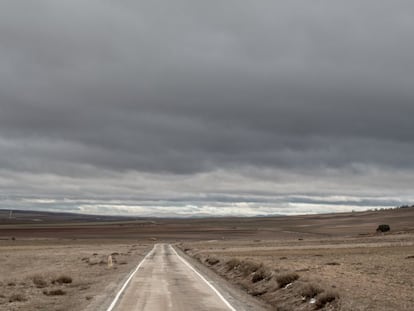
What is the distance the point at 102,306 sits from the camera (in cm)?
1869

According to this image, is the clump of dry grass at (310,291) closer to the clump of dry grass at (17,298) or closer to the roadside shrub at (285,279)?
the roadside shrub at (285,279)

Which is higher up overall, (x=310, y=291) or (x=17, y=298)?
(x=310, y=291)

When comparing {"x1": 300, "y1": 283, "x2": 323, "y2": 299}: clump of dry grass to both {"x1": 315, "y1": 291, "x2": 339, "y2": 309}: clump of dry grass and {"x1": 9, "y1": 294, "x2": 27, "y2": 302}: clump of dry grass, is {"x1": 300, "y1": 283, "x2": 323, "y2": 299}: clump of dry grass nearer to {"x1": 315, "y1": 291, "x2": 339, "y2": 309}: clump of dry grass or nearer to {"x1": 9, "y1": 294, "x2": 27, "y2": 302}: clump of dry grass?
{"x1": 315, "y1": 291, "x2": 339, "y2": 309}: clump of dry grass

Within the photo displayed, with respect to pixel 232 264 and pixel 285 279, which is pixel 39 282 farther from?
pixel 232 264

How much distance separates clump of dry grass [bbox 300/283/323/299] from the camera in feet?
66.8

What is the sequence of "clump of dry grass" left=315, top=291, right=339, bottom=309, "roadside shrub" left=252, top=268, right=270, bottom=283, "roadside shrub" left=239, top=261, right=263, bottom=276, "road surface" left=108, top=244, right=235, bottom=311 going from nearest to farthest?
"road surface" left=108, top=244, right=235, bottom=311 < "clump of dry grass" left=315, top=291, right=339, bottom=309 < "roadside shrub" left=252, top=268, right=270, bottom=283 < "roadside shrub" left=239, top=261, right=263, bottom=276

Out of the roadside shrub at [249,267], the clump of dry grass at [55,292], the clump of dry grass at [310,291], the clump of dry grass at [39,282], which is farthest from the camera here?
the roadside shrub at [249,267]

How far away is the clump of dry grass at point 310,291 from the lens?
2036 centimetres

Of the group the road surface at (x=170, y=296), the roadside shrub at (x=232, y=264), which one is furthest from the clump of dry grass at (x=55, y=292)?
the roadside shrub at (x=232, y=264)

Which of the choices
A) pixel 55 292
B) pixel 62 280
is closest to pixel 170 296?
pixel 55 292

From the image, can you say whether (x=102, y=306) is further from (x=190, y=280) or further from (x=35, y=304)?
(x=190, y=280)

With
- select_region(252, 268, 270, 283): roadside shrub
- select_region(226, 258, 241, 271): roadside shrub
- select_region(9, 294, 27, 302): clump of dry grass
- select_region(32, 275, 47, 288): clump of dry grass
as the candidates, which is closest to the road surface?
select_region(252, 268, 270, 283): roadside shrub

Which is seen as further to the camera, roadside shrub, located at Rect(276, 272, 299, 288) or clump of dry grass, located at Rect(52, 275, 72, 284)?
clump of dry grass, located at Rect(52, 275, 72, 284)

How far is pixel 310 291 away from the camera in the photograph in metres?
20.7
